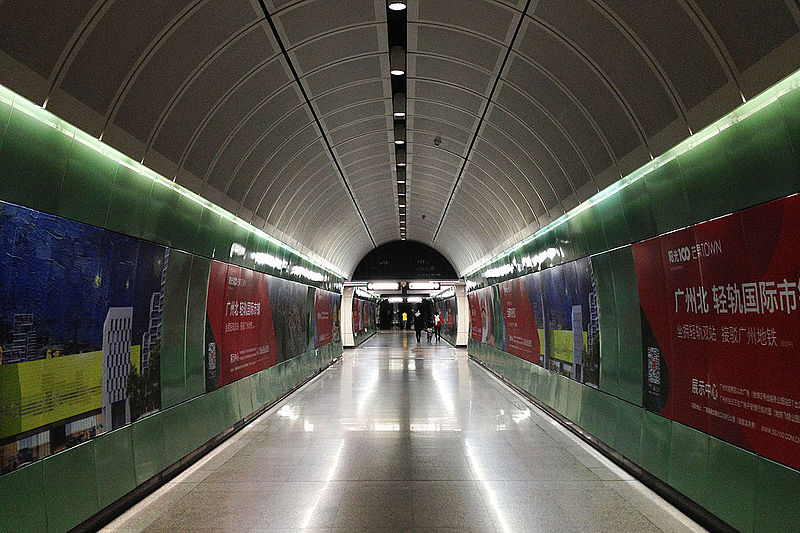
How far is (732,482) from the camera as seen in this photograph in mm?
4832

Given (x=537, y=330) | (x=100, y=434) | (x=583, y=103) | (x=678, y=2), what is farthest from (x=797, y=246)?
(x=537, y=330)

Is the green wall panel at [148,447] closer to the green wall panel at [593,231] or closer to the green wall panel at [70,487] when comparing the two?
the green wall panel at [70,487]

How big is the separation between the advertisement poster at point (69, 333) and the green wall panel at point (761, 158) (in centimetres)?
544

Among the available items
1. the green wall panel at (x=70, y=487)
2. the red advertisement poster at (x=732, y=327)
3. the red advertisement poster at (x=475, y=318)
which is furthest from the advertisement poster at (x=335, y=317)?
the green wall panel at (x=70, y=487)

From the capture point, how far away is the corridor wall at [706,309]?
4.21 meters

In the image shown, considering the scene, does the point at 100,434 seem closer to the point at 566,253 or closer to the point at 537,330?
the point at 566,253

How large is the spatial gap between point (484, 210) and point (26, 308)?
523 inches

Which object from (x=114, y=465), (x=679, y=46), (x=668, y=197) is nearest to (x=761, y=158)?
(x=679, y=46)

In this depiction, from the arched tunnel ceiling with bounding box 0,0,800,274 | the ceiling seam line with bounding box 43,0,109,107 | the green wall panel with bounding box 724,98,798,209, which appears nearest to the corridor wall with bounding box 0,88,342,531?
the ceiling seam line with bounding box 43,0,109,107

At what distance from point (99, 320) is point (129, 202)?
1293mm

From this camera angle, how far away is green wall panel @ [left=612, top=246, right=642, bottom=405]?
22.9 ft

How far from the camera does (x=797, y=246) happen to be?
13.3 ft

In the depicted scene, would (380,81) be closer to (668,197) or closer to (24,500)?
(668,197)

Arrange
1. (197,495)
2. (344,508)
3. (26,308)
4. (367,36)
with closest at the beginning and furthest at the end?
(26,308), (344,508), (197,495), (367,36)
